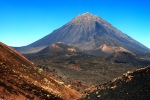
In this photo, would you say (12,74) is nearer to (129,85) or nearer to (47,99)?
(47,99)

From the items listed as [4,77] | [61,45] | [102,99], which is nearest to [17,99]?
[4,77]

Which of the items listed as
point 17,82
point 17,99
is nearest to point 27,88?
point 17,82

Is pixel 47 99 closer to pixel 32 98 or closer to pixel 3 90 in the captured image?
pixel 32 98

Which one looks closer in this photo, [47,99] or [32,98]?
[32,98]

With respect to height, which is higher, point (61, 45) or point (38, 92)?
point (61, 45)

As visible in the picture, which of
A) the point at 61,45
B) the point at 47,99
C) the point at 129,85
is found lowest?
the point at 47,99

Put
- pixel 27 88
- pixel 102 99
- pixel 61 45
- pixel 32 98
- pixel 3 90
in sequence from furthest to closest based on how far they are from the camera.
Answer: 1. pixel 61 45
2. pixel 102 99
3. pixel 27 88
4. pixel 32 98
5. pixel 3 90

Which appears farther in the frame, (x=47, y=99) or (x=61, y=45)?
(x=61, y=45)

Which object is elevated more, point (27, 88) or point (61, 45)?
point (61, 45)

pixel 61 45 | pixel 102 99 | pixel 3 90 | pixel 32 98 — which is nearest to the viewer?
pixel 3 90
